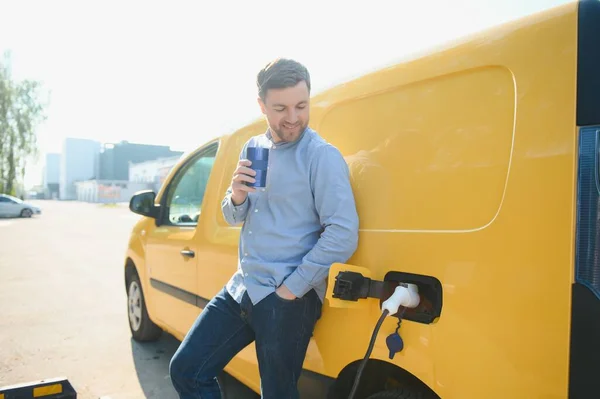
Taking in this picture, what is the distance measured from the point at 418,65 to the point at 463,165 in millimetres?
459

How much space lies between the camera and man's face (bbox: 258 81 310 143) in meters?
1.79

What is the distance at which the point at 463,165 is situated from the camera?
156 centimetres

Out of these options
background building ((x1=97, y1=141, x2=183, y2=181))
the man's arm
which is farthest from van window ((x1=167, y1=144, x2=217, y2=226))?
background building ((x1=97, y1=141, x2=183, y2=181))

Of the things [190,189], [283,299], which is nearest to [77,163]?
[190,189]

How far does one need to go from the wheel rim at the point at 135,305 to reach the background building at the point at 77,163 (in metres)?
94.5

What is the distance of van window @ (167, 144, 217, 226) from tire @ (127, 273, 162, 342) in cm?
97

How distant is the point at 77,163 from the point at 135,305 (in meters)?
98.0

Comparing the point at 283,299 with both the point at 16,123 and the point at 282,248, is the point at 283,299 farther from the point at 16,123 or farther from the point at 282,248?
the point at 16,123

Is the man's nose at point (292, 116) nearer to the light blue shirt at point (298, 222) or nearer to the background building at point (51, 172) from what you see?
the light blue shirt at point (298, 222)

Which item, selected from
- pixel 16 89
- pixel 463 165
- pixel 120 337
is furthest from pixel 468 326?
pixel 16 89

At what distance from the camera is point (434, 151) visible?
165 centimetres

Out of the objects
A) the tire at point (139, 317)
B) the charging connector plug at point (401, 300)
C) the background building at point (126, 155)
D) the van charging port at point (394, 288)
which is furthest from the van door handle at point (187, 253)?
the background building at point (126, 155)

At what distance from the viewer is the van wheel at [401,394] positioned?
5.42 ft

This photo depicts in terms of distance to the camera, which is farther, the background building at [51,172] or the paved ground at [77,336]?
the background building at [51,172]
